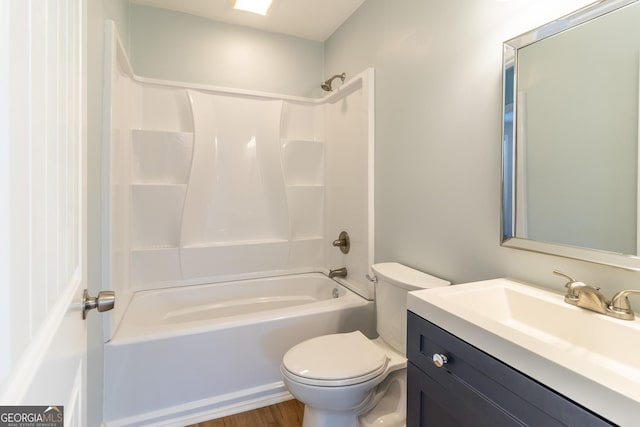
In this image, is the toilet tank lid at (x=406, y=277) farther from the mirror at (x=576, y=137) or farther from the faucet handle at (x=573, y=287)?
the faucet handle at (x=573, y=287)

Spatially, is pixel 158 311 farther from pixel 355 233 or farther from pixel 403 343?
pixel 403 343

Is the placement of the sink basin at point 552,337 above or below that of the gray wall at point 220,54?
below

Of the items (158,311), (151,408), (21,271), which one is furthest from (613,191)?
(158,311)

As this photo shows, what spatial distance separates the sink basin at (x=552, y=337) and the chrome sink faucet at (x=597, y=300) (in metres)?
0.02

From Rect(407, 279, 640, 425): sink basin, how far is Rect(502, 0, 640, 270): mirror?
185 millimetres

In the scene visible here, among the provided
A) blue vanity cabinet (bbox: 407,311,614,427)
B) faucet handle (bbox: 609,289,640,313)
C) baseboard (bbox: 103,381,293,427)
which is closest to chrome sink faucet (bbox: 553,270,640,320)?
faucet handle (bbox: 609,289,640,313)

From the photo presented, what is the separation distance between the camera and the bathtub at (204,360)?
156cm

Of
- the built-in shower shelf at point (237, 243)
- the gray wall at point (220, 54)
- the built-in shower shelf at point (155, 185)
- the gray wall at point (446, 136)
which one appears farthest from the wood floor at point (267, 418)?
the gray wall at point (220, 54)

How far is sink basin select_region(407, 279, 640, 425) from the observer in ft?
1.86

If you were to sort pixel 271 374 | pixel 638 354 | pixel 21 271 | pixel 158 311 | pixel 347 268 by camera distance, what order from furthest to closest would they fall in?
pixel 347 268, pixel 158 311, pixel 271 374, pixel 638 354, pixel 21 271

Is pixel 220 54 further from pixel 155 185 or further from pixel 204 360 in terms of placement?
pixel 204 360

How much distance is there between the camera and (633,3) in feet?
2.85

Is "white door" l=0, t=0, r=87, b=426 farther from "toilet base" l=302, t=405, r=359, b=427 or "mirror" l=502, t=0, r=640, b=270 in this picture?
"mirror" l=502, t=0, r=640, b=270

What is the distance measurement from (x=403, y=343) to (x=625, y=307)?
2.94ft
